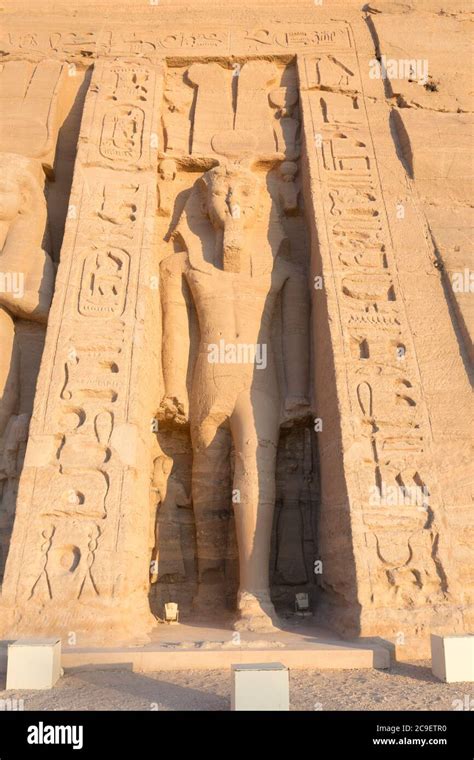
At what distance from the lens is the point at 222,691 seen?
3121 millimetres

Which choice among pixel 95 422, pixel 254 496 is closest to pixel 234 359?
pixel 254 496

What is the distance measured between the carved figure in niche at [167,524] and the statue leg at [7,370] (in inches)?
54.1

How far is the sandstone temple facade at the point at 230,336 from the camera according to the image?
436cm

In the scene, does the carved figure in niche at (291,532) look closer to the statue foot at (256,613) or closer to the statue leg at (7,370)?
the statue foot at (256,613)

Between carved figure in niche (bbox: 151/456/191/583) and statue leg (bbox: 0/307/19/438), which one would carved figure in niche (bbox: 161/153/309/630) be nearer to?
carved figure in niche (bbox: 151/456/191/583)

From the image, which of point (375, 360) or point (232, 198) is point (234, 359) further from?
point (232, 198)

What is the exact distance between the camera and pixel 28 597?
412 cm

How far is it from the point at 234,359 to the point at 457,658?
121 inches

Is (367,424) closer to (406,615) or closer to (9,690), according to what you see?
(406,615)

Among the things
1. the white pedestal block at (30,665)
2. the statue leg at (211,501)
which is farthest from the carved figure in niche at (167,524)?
the white pedestal block at (30,665)

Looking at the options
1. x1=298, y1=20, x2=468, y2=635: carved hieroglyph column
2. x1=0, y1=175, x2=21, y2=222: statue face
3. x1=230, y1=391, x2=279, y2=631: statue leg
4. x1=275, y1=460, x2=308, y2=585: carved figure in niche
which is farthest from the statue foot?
x1=0, y1=175, x2=21, y2=222: statue face

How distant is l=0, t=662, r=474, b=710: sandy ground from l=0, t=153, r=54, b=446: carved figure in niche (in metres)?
2.84

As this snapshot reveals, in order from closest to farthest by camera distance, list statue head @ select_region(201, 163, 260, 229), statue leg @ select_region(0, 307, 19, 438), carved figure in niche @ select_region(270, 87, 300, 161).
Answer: statue leg @ select_region(0, 307, 19, 438) < statue head @ select_region(201, 163, 260, 229) < carved figure in niche @ select_region(270, 87, 300, 161)

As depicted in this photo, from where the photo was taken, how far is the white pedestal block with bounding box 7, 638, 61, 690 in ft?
10.1
